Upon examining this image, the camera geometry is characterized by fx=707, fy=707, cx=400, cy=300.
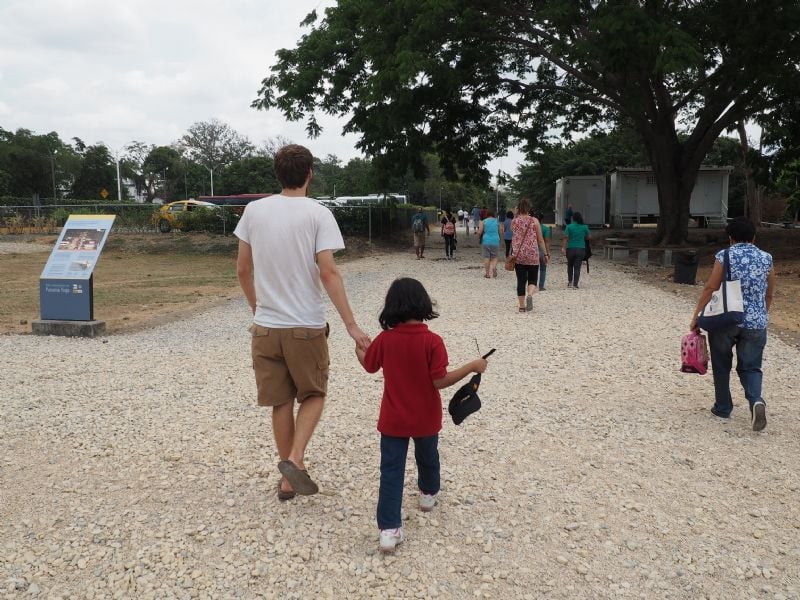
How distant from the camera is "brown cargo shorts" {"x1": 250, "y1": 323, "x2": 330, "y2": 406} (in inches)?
137

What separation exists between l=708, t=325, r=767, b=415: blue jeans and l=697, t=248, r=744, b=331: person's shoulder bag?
0.07 meters

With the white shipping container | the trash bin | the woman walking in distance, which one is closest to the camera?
the woman walking in distance

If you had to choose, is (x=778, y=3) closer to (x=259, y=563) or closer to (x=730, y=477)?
(x=730, y=477)

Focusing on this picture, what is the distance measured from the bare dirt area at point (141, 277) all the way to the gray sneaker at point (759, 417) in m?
8.02

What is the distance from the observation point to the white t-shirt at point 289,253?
3.45 m

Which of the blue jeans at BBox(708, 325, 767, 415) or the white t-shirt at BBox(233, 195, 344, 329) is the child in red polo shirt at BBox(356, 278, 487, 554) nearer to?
the white t-shirt at BBox(233, 195, 344, 329)

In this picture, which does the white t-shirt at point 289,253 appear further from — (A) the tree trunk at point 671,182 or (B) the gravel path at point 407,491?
(A) the tree trunk at point 671,182

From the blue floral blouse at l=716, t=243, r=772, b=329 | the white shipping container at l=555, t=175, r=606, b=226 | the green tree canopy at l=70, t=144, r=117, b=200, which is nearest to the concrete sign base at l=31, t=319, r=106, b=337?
the blue floral blouse at l=716, t=243, r=772, b=329

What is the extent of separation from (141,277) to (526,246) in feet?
40.5

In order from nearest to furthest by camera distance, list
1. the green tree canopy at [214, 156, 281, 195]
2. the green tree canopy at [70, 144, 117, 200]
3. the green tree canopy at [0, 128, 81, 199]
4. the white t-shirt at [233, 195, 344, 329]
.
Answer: the white t-shirt at [233, 195, 344, 329]
the green tree canopy at [0, 128, 81, 199]
the green tree canopy at [214, 156, 281, 195]
the green tree canopy at [70, 144, 117, 200]

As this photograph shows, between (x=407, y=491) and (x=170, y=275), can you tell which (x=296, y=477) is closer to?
(x=407, y=491)

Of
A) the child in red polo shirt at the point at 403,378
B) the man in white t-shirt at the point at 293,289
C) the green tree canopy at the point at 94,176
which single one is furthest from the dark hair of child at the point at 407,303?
the green tree canopy at the point at 94,176

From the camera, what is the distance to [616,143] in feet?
176

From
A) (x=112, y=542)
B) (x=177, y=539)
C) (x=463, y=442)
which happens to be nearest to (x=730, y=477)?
(x=463, y=442)
